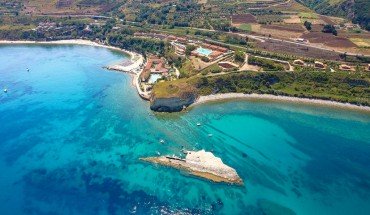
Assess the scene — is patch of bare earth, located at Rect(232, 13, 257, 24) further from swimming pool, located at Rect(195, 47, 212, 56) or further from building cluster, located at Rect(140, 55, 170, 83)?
building cluster, located at Rect(140, 55, 170, 83)

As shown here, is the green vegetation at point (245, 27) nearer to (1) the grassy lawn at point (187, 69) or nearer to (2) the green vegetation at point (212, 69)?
(2) the green vegetation at point (212, 69)

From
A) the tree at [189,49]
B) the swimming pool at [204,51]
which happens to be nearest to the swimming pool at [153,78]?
the tree at [189,49]

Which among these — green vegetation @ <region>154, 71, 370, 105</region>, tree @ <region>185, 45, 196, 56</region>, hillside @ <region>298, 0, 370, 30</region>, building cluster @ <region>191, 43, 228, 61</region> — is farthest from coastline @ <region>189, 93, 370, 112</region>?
hillside @ <region>298, 0, 370, 30</region>

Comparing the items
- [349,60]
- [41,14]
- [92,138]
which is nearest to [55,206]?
[92,138]

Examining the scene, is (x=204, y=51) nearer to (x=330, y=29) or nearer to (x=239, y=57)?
(x=239, y=57)

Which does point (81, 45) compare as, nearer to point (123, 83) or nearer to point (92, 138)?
point (123, 83)

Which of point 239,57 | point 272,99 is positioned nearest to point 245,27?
point 239,57

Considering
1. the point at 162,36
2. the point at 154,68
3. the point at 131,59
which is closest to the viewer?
the point at 154,68
